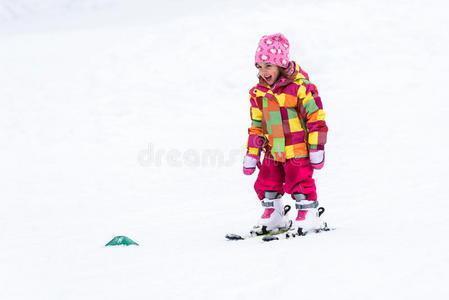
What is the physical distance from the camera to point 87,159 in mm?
8117

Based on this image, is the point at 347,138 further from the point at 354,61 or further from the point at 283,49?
A: the point at 283,49

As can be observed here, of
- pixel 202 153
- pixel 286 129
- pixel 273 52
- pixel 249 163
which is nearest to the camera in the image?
pixel 273 52

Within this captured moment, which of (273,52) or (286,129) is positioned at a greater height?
(273,52)

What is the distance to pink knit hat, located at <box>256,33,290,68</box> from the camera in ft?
13.8

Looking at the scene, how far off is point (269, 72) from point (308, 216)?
1.28m

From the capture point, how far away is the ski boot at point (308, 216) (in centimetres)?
433

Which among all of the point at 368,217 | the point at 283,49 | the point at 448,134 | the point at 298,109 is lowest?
the point at 368,217

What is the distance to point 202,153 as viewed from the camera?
327 inches

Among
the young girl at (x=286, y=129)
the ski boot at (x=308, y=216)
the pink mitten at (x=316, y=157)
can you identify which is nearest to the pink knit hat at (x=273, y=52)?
the young girl at (x=286, y=129)

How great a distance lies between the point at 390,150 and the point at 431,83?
10.9ft

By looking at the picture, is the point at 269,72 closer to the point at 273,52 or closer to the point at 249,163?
the point at 273,52

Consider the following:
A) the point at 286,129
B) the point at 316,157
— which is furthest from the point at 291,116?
the point at 316,157

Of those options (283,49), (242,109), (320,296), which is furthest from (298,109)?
(242,109)

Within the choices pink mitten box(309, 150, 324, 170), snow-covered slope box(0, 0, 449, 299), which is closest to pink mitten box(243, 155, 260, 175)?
pink mitten box(309, 150, 324, 170)
